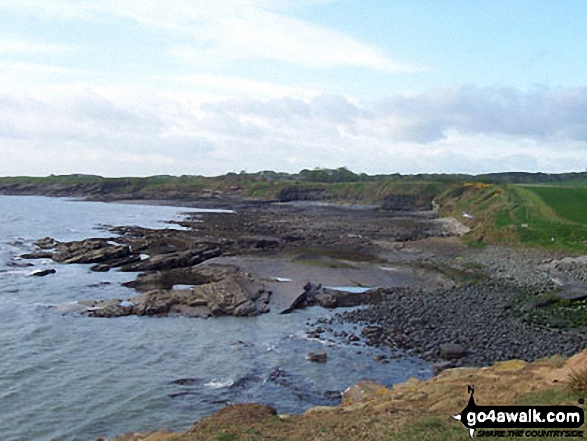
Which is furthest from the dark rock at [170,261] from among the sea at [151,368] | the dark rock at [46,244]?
the dark rock at [46,244]

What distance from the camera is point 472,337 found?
23.4 meters

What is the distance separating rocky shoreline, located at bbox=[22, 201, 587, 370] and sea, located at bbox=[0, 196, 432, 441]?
1.53m

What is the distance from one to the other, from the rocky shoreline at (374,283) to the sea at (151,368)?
153 centimetres

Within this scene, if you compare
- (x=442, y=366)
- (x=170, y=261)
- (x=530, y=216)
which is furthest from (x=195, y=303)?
(x=530, y=216)

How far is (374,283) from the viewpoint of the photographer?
36.4 m

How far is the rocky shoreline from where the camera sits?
23.7 meters

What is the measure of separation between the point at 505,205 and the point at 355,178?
5072 inches

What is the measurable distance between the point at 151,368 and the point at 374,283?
1968cm

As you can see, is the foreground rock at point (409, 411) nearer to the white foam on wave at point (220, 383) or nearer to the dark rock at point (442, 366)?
the white foam on wave at point (220, 383)

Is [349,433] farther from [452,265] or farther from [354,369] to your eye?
[452,265]

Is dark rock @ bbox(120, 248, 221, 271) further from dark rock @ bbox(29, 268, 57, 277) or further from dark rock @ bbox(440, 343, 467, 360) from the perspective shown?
dark rock @ bbox(440, 343, 467, 360)

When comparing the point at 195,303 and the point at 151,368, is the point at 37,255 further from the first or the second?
the point at 151,368

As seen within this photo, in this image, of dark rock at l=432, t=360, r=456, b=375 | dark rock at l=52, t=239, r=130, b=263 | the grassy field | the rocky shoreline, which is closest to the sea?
dark rock at l=432, t=360, r=456, b=375

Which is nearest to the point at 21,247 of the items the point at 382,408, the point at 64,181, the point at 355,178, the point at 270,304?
the point at 270,304
